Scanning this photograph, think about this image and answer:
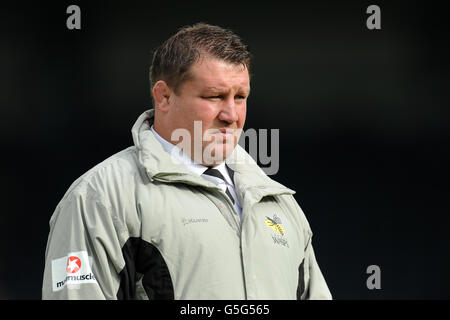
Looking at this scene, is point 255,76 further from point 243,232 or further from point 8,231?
point 243,232

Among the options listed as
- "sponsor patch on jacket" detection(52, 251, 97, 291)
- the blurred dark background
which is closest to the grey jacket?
"sponsor patch on jacket" detection(52, 251, 97, 291)

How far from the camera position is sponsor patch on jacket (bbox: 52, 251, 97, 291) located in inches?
78.2

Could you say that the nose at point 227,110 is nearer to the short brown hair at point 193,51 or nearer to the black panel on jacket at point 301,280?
the short brown hair at point 193,51

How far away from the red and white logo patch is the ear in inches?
19.3

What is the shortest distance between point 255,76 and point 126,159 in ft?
7.12

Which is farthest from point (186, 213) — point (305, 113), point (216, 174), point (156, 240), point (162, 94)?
point (305, 113)

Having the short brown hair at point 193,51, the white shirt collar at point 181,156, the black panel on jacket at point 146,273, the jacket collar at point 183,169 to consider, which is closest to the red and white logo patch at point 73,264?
the black panel on jacket at point 146,273

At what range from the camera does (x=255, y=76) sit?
4.29m

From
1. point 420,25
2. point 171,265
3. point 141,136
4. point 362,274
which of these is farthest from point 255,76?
point 171,265

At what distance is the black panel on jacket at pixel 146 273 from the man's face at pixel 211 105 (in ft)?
1.08

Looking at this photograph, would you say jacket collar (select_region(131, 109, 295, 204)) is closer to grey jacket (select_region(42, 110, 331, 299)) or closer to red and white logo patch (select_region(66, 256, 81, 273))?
grey jacket (select_region(42, 110, 331, 299))

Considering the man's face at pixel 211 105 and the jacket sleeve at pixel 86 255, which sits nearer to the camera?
the jacket sleeve at pixel 86 255

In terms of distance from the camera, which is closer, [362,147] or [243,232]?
[243,232]

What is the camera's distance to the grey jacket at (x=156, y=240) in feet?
6.59
